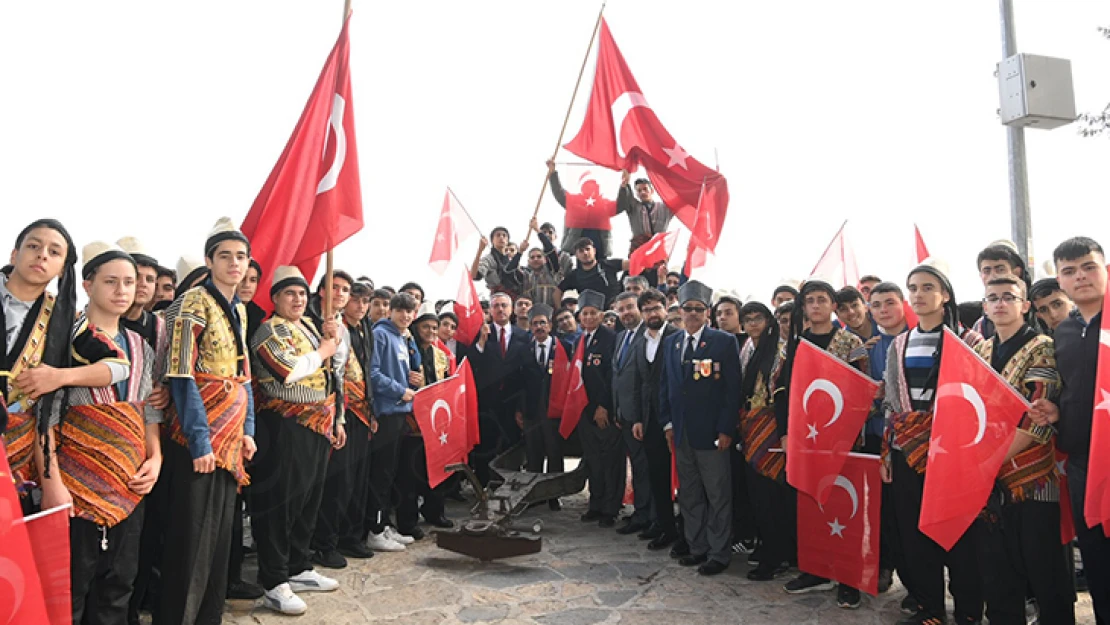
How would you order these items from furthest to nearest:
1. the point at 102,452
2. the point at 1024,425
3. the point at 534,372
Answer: the point at 534,372, the point at 1024,425, the point at 102,452

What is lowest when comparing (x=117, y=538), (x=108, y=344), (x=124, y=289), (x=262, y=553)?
(x=262, y=553)

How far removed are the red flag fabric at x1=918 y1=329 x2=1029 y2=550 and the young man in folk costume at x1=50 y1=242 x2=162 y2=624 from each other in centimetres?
392

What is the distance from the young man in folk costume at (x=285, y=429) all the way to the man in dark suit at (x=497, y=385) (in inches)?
137

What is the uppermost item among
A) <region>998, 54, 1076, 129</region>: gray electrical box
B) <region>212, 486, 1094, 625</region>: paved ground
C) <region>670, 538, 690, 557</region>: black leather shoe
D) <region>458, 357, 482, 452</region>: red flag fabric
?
<region>998, 54, 1076, 129</region>: gray electrical box

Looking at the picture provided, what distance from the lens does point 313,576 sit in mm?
5262

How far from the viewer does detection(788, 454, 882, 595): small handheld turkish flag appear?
476 centimetres

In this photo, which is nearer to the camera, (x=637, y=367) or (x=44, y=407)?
(x=44, y=407)

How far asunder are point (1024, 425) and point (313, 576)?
179 inches

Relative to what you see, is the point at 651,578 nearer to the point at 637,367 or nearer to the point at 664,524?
the point at 664,524

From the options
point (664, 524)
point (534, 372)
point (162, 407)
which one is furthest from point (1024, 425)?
point (534, 372)

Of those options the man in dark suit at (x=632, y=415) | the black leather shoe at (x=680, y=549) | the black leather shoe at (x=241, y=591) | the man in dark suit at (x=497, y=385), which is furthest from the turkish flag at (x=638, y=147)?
the black leather shoe at (x=241, y=591)

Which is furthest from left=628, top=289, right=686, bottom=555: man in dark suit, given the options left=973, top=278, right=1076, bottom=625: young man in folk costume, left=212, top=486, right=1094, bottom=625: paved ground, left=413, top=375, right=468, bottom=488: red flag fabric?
left=973, top=278, right=1076, bottom=625: young man in folk costume

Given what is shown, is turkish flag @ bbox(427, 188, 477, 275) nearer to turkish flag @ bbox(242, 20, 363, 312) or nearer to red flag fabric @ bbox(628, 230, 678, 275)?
red flag fabric @ bbox(628, 230, 678, 275)

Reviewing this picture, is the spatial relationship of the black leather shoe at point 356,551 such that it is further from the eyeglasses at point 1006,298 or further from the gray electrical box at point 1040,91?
the gray electrical box at point 1040,91
